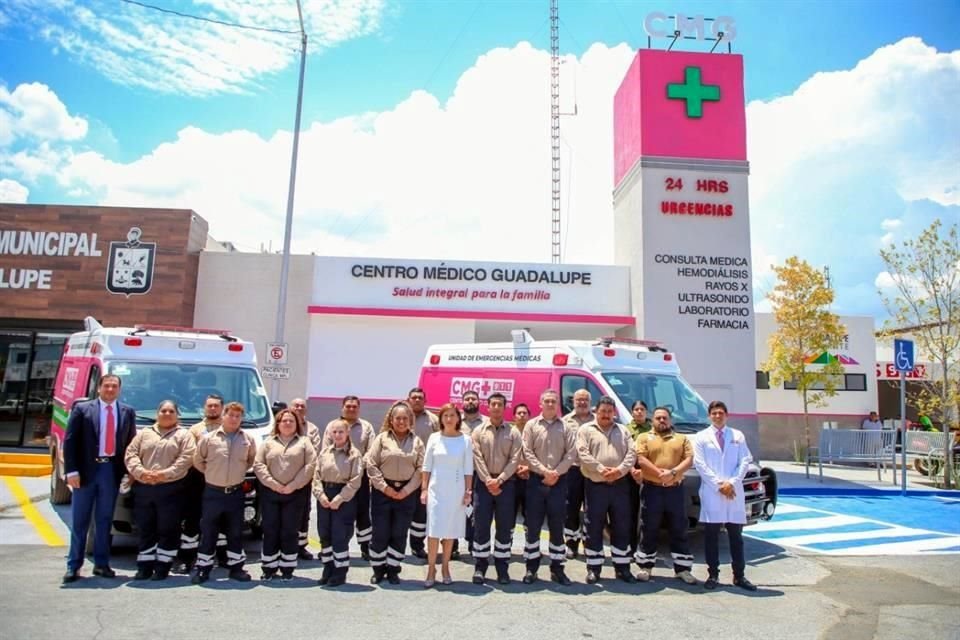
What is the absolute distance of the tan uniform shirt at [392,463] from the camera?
7.09 meters

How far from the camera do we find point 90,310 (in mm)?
18500

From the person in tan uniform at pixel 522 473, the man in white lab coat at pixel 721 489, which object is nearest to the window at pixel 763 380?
the person in tan uniform at pixel 522 473

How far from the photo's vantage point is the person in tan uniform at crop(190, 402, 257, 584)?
6.84 meters

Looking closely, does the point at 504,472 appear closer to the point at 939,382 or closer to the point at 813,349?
the point at 939,382

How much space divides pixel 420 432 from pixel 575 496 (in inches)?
76.4

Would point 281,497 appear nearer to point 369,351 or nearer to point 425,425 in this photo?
point 425,425

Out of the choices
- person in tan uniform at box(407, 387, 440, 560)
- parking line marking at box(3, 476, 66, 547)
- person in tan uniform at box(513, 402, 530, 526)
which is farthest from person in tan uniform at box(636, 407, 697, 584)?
parking line marking at box(3, 476, 66, 547)

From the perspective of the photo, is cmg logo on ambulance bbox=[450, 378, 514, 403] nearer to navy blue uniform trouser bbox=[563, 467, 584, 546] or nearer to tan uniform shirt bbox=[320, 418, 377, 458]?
navy blue uniform trouser bbox=[563, 467, 584, 546]

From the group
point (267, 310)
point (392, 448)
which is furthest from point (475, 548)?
point (267, 310)

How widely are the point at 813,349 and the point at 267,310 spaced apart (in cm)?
1546

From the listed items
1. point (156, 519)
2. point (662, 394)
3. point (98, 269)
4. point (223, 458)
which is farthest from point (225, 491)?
point (98, 269)

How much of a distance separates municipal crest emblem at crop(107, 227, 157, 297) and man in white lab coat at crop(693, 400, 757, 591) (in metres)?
15.8

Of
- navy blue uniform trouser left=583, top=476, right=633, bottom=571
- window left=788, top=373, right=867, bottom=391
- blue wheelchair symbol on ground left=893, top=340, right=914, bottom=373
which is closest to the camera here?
navy blue uniform trouser left=583, top=476, right=633, bottom=571

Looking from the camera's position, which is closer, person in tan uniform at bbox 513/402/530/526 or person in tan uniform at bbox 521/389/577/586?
person in tan uniform at bbox 521/389/577/586
